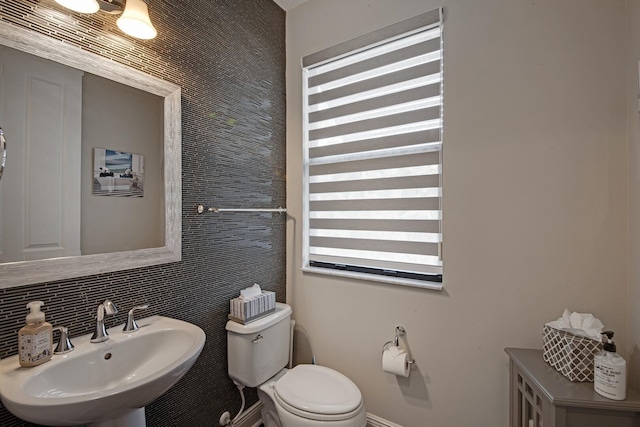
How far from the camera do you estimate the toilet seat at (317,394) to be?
1243mm

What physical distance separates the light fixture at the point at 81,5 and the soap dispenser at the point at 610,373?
7.07ft

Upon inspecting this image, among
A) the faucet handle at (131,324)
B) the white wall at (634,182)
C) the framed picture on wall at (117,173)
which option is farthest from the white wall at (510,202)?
the framed picture on wall at (117,173)

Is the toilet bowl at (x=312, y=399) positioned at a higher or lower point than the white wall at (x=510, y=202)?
lower

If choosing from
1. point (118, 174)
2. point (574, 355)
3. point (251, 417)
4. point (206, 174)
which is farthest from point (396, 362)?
point (118, 174)

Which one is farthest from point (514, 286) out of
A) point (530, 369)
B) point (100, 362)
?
point (100, 362)

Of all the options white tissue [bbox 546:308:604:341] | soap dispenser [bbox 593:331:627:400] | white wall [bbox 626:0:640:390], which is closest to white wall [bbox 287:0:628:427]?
white wall [bbox 626:0:640:390]

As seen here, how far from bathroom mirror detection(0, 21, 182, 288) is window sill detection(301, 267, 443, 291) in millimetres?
856

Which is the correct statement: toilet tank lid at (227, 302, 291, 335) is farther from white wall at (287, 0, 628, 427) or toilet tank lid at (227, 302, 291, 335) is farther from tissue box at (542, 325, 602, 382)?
tissue box at (542, 325, 602, 382)

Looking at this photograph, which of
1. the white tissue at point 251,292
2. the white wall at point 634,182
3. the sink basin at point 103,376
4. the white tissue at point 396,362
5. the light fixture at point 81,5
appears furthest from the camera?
the white tissue at point 251,292

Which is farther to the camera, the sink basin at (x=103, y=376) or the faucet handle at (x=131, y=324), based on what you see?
the faucet handle at (x=131, y=324)

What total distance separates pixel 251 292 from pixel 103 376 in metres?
0.73

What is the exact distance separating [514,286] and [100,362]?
172 centimetres

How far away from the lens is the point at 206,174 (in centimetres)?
147

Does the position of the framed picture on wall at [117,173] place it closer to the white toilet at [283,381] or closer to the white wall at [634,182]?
the white toilet at [283,381]
